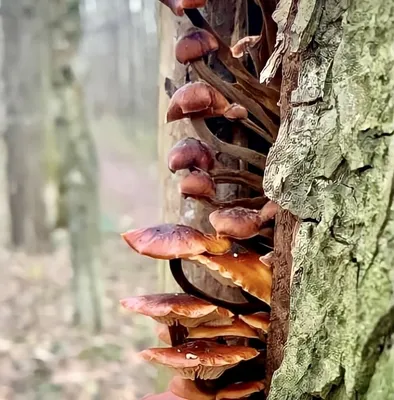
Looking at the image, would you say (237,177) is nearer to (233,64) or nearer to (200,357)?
(233,64)

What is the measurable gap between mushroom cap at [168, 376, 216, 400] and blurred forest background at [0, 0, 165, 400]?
11.6ft

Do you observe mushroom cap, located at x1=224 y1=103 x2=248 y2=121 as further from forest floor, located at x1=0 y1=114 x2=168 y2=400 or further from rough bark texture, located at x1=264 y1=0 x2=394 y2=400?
forest floor, located at x1=0 y1=114 x2=168 y2=400

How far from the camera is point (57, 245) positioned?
902 centimetres

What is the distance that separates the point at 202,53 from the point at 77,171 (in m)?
4.92

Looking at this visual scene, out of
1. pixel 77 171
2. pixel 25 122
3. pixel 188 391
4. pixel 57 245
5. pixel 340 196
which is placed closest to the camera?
pixel 340 196

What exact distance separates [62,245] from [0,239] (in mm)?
1126

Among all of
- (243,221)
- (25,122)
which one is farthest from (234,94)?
(25,122)

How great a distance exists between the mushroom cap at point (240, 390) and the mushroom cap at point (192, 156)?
0.42m

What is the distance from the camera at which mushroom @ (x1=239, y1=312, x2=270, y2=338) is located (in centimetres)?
104

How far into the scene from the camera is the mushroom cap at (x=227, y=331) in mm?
1043

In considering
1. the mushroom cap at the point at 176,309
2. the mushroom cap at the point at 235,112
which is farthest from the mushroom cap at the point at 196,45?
the mushroom cap at the point at 176,309

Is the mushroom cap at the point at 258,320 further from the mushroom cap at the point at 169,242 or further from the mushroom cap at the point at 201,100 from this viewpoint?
the mushroom cap at the point at 201,100

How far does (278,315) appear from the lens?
3.27 ft

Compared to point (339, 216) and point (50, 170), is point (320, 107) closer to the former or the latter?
point (339, 216)
